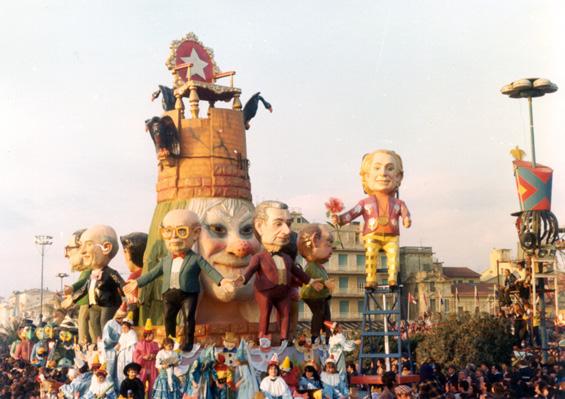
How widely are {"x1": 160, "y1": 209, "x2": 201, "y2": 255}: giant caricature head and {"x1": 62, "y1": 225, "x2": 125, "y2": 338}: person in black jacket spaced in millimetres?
2292

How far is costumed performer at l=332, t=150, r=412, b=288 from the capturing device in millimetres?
14906

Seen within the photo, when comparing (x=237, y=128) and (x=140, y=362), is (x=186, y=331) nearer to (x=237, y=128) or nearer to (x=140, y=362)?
(x=140, y=362)

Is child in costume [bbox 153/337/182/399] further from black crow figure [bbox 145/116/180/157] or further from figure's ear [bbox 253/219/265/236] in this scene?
black crow figure [bbox 145/116/180/157]

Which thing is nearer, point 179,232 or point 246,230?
point 179,232

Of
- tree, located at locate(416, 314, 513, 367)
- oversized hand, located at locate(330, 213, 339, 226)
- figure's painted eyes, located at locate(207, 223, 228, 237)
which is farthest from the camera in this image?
tree, located at locate(416, 314, 513, 367)

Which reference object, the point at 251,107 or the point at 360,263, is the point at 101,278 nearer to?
the point at 251,107

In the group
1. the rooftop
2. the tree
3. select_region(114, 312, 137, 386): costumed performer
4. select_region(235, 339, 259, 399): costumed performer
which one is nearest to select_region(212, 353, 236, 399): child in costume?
select_region(235, 339, 259, 399): costumed performer

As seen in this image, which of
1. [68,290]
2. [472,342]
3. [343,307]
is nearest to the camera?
[68,290]

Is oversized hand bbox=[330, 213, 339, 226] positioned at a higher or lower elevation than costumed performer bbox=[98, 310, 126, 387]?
higher

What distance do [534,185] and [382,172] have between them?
9.74m

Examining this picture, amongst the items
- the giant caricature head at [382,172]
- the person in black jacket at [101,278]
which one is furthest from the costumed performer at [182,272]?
the giant caricature head at [382,172]

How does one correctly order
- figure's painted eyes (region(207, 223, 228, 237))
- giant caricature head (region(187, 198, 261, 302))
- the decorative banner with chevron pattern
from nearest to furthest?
giant caricature head (region(187, 198, 261, 302)) < figure's painted eyes (region(207, 223, 228, 237)) < the decorative banner with chevron pattern

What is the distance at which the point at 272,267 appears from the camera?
48.7 feet

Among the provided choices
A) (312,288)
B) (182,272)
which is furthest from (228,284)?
(312,288)
